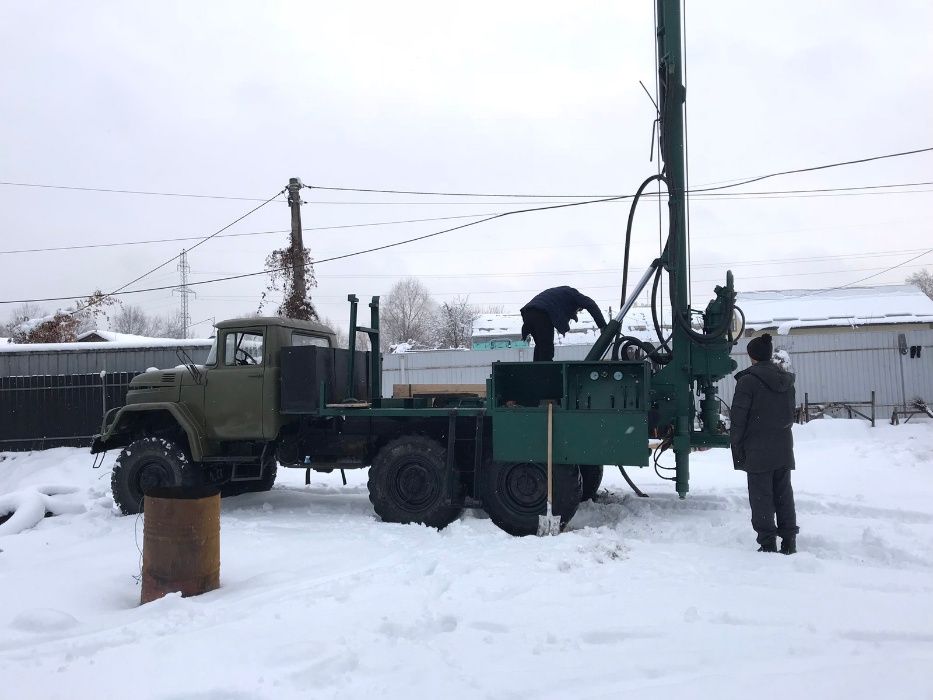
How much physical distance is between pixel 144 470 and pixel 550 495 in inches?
193

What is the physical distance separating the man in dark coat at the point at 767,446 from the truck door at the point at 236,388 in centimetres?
523

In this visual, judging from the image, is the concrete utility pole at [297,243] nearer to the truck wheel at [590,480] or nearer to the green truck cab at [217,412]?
the green truck cab at [217,412]

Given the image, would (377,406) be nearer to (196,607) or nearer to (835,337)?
(196,607)

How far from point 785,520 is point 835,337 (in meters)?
14.6

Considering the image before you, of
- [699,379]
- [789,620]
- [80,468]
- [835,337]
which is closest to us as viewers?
[789,620]

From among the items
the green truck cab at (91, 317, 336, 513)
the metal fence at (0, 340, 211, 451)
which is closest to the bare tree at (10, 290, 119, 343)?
the metal fence at (0, 340, 211, 451)

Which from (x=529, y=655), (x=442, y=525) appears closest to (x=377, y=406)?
(x=442, y=525)

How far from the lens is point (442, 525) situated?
304 inches

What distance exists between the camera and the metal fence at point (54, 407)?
615 inches

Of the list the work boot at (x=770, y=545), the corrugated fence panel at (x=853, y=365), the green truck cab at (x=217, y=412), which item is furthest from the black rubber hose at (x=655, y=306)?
the corrugated fence panel at (x=853, y=365)

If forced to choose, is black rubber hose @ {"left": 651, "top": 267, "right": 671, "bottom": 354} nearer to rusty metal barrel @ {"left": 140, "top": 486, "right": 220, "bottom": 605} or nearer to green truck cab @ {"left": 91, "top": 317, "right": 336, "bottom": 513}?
green truck cab @ {"left": 91, "top": 317, "right": 336, "bottom": 513}

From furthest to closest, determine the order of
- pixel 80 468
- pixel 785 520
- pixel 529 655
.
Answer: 1. pixel 80 468
2. pixel 785 520
3. pixel 529 655

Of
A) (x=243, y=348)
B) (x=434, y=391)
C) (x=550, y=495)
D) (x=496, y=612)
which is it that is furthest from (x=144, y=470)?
(x=496, y=612)

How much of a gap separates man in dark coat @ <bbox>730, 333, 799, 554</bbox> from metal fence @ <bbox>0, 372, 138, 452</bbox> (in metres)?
13.6
